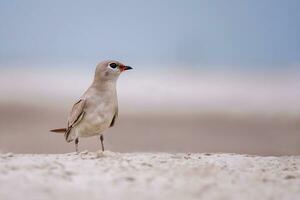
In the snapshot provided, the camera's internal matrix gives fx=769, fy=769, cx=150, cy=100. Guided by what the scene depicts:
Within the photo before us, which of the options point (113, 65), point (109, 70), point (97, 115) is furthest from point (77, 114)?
point (113, 65)

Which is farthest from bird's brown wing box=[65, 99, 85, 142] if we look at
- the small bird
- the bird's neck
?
the bird's neck

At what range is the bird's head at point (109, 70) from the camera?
10.1 meters

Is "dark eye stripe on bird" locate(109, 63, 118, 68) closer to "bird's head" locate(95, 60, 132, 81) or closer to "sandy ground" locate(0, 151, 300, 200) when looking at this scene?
"bird's head" locate(95, 60, 132, 81)

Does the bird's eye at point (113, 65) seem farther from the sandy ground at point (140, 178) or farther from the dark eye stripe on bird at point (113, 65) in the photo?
the sandy ground at point (140, 178)

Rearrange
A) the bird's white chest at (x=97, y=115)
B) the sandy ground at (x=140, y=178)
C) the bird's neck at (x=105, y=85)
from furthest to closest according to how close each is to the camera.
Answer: the bird's neck at (x=105, y=85) → the bird's white chest at (x=97, y=115) → the sandy ground at (x=140, y=178)

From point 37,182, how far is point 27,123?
18139 mm

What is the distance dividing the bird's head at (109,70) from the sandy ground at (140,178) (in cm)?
143

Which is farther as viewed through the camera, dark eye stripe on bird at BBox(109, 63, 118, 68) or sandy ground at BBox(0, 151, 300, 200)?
dark eye stripe on bird at BBox(109, 63, 118, 68)

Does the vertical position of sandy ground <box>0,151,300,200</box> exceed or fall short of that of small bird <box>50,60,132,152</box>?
it falls short

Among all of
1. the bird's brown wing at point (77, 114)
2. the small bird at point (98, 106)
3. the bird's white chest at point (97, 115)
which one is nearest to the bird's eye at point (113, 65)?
the small bird at point (98, 106)

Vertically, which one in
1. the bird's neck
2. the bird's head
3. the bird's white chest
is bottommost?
the bird's white chest

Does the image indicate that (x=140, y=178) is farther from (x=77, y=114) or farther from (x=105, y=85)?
(x=105, y=85)

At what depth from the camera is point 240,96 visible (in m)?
43.2

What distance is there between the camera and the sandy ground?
6.87m
